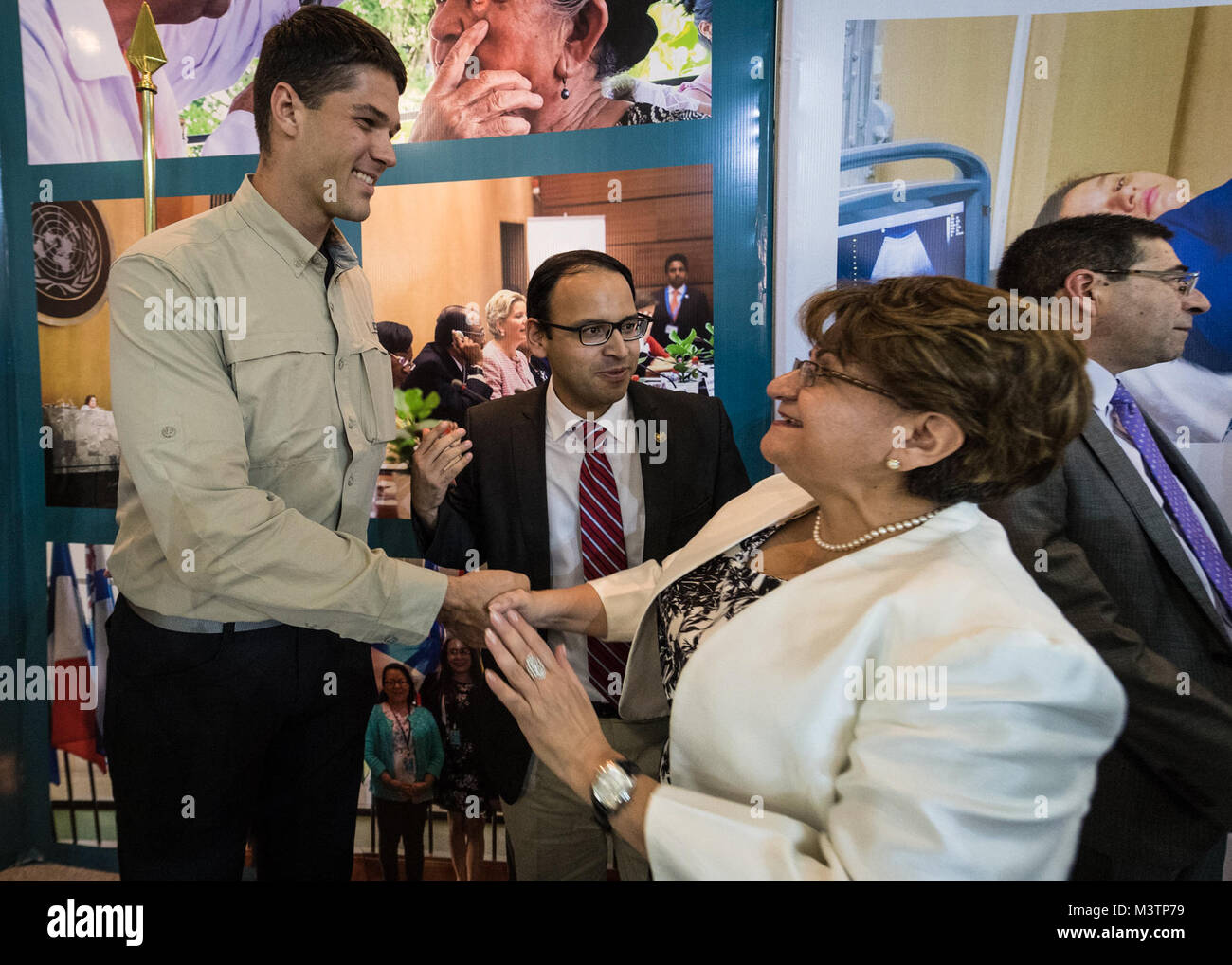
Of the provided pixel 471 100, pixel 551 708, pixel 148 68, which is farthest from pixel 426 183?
pixel 551 708

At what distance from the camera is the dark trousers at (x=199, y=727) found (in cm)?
188

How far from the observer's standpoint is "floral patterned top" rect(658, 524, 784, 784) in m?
1.59

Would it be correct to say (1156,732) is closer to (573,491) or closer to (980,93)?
(573,491)

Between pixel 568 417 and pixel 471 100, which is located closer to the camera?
pixel 568 417

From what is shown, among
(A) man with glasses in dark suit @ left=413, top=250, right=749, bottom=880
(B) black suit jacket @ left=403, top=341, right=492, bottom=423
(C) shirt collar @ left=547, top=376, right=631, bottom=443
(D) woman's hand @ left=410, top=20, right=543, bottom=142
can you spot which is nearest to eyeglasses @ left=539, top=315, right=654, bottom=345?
(A) man with glasses in dark suit @ left=413, top=250, right=749, bottom=880

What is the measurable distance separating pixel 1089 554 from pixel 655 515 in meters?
1.13

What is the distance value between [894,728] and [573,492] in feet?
4.31

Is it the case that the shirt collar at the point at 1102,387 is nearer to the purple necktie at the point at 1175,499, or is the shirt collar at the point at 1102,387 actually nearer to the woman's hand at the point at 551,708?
the purple necktie at the point at 1175,499

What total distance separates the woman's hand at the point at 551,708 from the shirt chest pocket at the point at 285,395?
67 centimetres

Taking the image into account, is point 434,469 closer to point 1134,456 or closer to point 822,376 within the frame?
point 822,376

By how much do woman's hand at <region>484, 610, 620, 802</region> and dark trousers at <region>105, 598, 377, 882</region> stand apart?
63 cm

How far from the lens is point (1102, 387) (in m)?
2.30

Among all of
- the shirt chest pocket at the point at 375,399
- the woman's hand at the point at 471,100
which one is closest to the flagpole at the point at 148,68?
the woman's hand at the point at 471,100

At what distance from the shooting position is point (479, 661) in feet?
9.31
